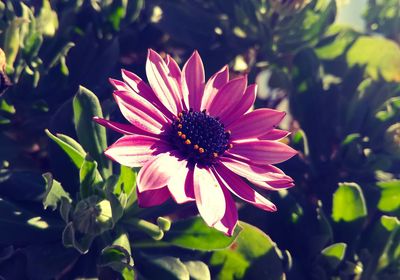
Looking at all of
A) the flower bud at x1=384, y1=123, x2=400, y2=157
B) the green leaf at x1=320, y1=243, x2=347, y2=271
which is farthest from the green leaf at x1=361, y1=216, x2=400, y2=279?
the flower bud at x1=384, y1=123, x2=400, y2=157

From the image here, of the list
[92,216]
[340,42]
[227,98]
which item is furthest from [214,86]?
[340,42]

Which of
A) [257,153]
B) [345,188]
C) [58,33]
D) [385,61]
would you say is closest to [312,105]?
[385,61]

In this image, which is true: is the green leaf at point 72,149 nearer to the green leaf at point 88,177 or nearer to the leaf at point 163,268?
the green leaf at point 88,177

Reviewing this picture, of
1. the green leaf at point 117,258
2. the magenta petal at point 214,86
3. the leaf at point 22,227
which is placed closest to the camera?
the green leaf at point 117,258

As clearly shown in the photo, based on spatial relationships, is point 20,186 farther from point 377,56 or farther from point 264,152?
point 377,56

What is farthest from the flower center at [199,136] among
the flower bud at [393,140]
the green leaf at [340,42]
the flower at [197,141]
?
the green leaf at [340,42]

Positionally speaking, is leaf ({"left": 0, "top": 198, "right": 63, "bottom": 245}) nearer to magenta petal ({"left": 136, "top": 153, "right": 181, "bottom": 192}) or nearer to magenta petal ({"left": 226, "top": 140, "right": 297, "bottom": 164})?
magenta petal ({"left": 136, "top": 153, "right": 181, "bottom": 192})
